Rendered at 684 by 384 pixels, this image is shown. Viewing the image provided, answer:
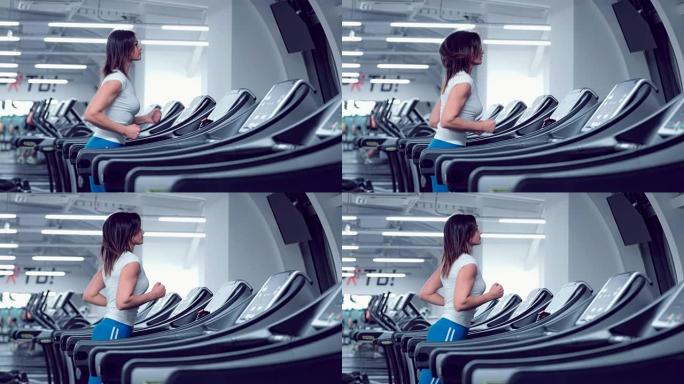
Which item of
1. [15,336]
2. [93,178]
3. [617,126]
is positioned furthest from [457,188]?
[15,336]

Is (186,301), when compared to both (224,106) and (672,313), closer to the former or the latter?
(224,106)

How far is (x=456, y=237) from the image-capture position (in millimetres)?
5102

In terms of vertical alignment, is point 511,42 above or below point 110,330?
above

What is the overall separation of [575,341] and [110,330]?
217 cm

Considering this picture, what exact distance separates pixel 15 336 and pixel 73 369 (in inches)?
13.0

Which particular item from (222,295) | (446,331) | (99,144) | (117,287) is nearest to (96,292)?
(117,287)

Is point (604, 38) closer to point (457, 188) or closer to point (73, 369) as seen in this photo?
point (457, 188)

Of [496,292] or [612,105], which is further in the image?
[612,105]

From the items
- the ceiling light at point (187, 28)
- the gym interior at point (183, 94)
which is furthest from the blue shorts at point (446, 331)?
the ceiling light at point (187, 28)

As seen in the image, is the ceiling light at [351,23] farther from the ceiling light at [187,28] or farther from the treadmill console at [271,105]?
the ceiling light at [187,28]

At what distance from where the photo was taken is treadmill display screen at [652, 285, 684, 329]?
5.10 m

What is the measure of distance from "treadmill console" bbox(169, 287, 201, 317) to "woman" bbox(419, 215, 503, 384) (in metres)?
1.07

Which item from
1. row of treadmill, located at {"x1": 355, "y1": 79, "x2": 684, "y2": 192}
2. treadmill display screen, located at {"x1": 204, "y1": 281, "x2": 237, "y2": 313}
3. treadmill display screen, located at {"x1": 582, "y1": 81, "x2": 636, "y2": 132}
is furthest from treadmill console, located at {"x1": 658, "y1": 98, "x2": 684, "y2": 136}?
treadmill display screen, located at {"x1": 204, "y1": 281, "x2": 237, "y2": 313}

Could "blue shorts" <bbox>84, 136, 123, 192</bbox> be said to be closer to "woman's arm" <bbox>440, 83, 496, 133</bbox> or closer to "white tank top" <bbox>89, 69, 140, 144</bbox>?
"white tank top" <bbox>89, 69, 140, 144</bbox>
